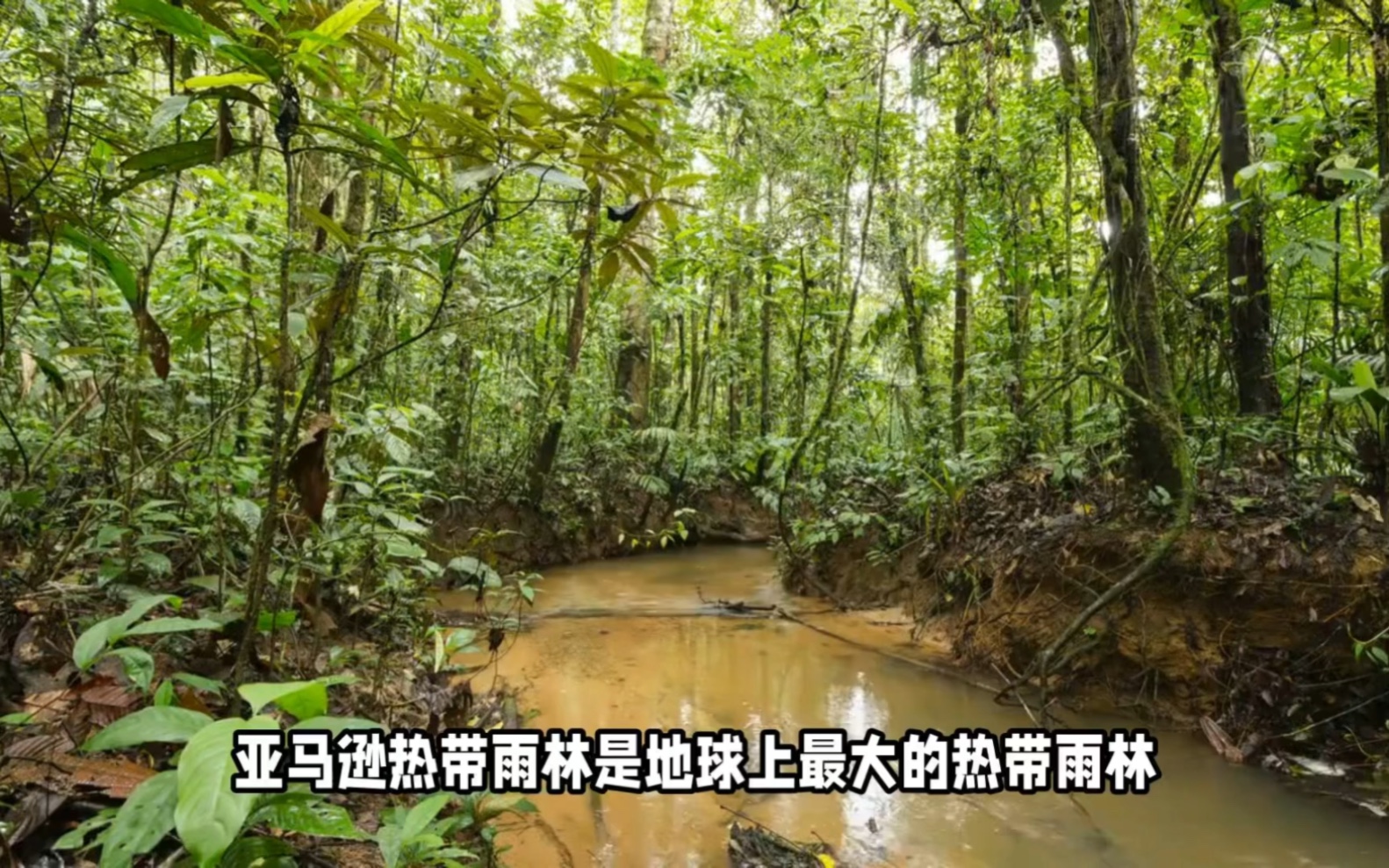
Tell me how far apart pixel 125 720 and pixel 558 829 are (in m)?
1.88

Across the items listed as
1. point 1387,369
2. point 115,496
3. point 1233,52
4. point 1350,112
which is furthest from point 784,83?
point 115,496

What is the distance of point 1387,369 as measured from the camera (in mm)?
3574

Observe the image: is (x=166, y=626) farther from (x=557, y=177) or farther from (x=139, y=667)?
(x=557, y=177)

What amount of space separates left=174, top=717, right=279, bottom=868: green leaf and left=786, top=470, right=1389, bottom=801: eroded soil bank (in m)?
4.18

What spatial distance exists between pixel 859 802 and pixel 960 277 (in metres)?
6.22

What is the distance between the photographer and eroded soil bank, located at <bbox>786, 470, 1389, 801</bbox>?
3.78 metres

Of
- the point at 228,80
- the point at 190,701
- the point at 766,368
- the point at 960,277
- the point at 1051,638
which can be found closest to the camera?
the point at 228,80

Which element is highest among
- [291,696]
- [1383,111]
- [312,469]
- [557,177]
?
[1383,111]

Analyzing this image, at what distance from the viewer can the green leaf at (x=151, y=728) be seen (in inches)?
57.5

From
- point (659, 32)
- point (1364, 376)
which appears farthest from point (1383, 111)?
point (659, 32)

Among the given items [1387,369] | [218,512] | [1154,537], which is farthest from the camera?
[1154,537]

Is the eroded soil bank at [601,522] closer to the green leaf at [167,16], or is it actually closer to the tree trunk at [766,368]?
the tree trunk at [766,368]

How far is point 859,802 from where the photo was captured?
3.39 metres

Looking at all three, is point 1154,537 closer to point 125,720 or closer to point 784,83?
point 125,720
